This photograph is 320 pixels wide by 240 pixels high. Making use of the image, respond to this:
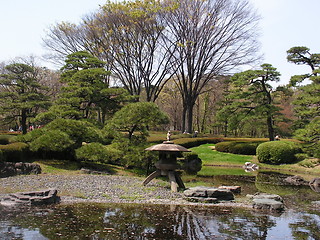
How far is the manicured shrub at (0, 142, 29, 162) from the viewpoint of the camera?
12.8 m

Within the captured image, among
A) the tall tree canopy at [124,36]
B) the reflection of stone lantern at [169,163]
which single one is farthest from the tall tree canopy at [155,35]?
the reflection of stone lantern at [169,163]

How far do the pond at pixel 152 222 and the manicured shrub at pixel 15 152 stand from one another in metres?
6.48

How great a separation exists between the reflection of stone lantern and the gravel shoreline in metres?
0.37

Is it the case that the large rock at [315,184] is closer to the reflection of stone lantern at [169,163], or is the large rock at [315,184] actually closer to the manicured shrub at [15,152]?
the reflection of stone lantern at [169,163]

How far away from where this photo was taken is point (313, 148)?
1644 centimetres

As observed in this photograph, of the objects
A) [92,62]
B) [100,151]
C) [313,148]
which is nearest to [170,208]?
[100,151]

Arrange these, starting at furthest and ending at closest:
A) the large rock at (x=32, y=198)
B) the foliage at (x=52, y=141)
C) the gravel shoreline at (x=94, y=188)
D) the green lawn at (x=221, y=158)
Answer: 1. the green lawn at (x=221, y=158)
2. the foliage at (x=52, y=141)
3. the gravel shoreline at (x=94, y=188)
4. the large rock at (x=32, y=198)

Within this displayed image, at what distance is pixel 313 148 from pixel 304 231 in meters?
11.5

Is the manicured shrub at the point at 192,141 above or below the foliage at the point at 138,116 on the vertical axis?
below

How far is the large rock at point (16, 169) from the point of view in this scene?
452 inches

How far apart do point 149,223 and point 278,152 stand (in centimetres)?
1654

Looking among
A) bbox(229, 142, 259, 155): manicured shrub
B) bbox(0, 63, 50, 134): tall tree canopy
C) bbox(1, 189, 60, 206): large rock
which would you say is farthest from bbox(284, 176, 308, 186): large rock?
bbox(0, 63, 50, 134): tall tree canopy

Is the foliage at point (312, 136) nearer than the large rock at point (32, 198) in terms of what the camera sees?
No

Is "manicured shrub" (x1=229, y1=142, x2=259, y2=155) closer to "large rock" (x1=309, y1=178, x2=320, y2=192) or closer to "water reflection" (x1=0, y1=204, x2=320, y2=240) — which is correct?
"large rock" (x1=309, y1=178, x2=320, y2=192)
